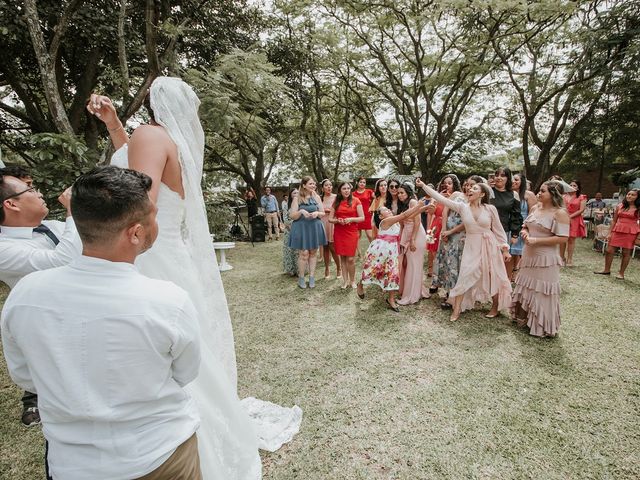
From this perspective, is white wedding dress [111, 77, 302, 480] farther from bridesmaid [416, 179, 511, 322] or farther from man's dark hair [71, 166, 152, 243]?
bridesmaid [416, 179, 511, 322]

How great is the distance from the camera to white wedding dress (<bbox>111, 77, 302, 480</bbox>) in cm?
182

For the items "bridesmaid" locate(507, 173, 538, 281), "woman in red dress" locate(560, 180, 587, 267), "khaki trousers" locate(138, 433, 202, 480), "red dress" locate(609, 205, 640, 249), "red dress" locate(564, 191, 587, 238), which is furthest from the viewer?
"red dress" locate(564, 191, 587, 238)

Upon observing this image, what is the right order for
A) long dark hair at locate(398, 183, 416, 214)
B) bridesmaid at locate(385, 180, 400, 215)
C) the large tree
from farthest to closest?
the large tree, bridesmaid at locate(385, 180, 400, 215), long dark hair at locate(398, 183, 416, 214)

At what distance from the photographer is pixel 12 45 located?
7.64 metres

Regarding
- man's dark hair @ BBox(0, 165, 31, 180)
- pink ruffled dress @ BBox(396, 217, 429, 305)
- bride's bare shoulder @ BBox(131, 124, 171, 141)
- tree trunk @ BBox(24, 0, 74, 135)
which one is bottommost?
pink ruffled dress @ BBox(396, 217, 429, 305)

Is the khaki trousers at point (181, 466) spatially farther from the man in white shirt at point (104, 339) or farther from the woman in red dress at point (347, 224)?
the woman in red dress at point (347, 224)

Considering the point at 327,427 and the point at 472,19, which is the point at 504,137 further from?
the point at 327,427

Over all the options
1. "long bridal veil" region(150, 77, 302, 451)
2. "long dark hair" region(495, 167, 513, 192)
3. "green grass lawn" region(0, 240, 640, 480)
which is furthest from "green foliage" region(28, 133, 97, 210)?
"long dark hair" region(495, 167, 513, 192)

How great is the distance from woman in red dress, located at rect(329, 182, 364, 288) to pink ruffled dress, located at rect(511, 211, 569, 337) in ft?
8.87

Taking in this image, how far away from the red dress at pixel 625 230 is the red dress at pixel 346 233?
5284mm

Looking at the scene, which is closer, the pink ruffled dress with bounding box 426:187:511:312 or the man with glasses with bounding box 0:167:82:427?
the man with glasses with bounding box 0:167:82:427

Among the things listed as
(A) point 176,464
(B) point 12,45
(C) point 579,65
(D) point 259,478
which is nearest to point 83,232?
(A) point 176,464

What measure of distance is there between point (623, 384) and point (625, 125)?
15297mm

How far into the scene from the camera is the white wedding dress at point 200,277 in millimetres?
1820
